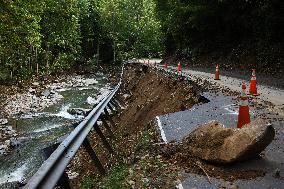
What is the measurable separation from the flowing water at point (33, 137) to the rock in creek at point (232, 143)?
2.39m

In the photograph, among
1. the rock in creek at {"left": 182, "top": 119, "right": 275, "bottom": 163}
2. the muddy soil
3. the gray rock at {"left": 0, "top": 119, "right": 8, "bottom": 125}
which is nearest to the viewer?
the rock in creek at {"left": 182, "top": 119, "right": 275, "bottom": 163}

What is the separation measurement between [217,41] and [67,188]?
3155 cm

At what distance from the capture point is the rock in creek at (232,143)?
5605 mm

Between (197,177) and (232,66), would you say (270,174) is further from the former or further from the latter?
(232,66)

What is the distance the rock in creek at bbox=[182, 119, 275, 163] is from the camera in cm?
561

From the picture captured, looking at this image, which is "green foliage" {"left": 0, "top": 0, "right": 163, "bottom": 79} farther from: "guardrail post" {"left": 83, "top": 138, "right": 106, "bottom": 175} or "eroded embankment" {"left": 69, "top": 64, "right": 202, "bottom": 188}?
"guardrail post" {"left": 83, "top": 138, "right": 106, "bottom": 175}

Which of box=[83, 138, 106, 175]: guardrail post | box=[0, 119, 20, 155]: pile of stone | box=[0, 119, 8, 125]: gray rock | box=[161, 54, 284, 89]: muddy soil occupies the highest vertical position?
box=[83, 138, 106, 175]: guardrail post

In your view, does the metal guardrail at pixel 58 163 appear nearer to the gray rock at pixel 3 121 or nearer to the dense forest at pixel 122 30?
the gray rock at pixel 3 121

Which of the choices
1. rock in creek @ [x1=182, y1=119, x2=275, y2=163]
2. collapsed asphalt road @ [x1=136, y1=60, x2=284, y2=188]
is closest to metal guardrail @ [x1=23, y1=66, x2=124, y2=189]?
collapsed asphalt road @ [x1=136, y1=60, x2=284, y2=188]

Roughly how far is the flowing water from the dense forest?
15.4 ft

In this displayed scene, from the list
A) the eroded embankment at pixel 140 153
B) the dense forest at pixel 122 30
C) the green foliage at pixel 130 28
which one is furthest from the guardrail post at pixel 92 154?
the green foliage at pixel 130 28

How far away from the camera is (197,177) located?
17.4 feet

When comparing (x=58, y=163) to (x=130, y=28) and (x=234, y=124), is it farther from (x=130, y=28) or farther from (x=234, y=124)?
(x=130, y=28)

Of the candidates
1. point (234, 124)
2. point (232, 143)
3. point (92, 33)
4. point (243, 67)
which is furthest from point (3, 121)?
point (92, 33)
